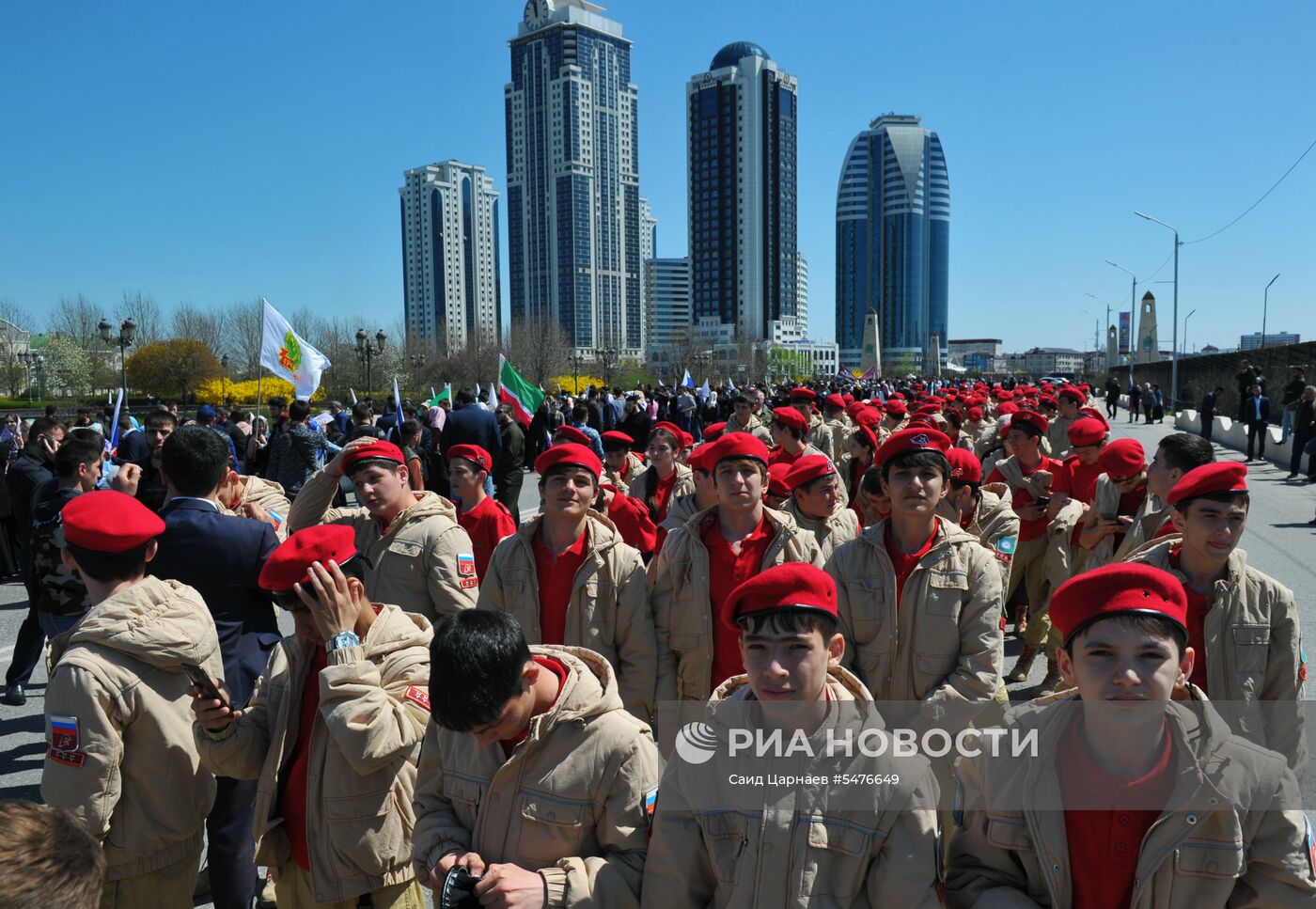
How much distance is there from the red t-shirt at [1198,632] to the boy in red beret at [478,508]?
3.93 m

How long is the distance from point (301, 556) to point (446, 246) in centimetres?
16071

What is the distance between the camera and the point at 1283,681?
3285 millimetres

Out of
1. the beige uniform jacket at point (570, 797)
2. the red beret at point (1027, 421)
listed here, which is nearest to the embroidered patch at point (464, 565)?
the beige uniform jacket at point (570, 797)

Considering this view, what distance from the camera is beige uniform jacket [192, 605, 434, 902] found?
9.55 feet

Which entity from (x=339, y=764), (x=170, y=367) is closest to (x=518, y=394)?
(x=339, y=764)

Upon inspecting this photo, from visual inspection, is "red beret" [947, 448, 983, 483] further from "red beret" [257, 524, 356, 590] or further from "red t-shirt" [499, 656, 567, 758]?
"red beret" [257, 524, 356, 590]

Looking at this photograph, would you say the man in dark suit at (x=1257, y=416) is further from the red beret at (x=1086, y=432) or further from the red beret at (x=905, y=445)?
the red beret at (x=905, y=445)

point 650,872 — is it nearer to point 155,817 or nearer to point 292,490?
point 155,817

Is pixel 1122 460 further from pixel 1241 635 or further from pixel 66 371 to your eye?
pixel 66 371

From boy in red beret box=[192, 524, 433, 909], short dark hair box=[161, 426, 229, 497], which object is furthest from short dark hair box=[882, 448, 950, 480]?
short dark hair box=[161, 426, 229, 497]

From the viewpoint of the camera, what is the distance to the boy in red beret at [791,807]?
7.25ft

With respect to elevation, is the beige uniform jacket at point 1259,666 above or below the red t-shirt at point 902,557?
below

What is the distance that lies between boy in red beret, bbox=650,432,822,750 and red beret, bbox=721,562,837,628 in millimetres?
1775

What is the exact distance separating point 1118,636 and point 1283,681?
5.22 feet
